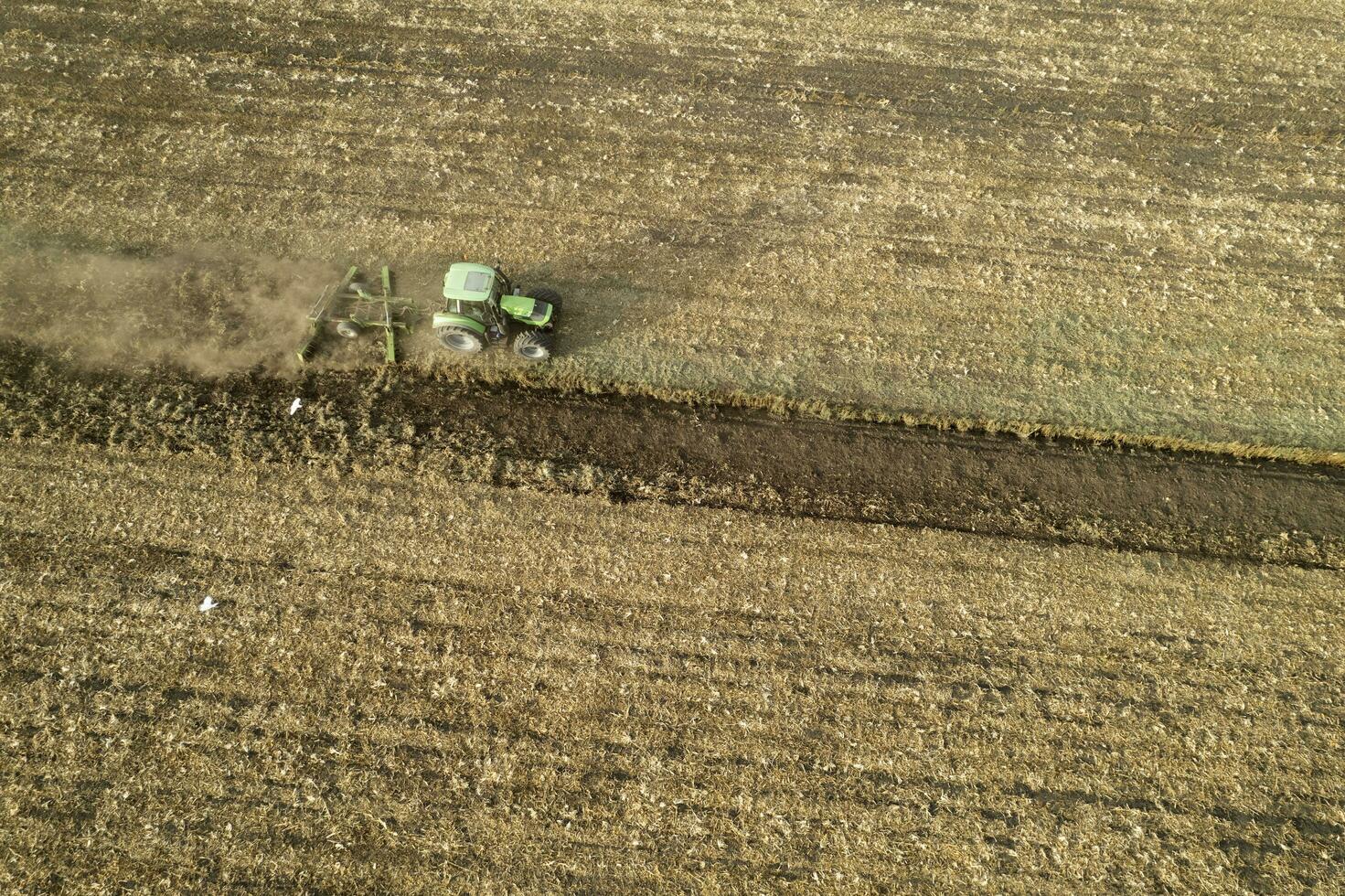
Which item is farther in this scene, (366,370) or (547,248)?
(547,248)

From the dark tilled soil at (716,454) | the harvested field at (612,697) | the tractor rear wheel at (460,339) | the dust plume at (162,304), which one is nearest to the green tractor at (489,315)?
the tractor rear wheel at (460,339)

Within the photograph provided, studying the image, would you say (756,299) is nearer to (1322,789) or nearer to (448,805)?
(448,805)

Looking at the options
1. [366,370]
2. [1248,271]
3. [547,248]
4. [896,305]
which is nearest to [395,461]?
[366,370]

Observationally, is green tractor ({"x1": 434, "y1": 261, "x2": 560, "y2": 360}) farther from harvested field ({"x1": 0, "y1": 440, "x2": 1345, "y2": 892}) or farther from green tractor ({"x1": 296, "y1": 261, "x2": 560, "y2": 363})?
harvested field ({"x1": 0, "y1": 440, "x2": 1345, "y2": 892})

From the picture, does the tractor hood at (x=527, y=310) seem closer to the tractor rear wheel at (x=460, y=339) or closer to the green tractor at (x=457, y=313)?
the green tractor at (x=457, y=313)

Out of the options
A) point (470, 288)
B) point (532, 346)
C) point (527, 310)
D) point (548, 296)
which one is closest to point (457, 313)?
point (470, 288)

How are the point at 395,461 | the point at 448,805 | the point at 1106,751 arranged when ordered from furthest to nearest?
the point at 395,461
the point at 1106,751
the point at 448,805

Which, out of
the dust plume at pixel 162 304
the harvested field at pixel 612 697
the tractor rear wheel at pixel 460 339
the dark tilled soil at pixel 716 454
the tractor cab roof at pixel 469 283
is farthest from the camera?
the dust plume at pixel 162 304

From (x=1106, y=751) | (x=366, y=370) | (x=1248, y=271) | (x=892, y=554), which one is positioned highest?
(x=1248, y=271)
